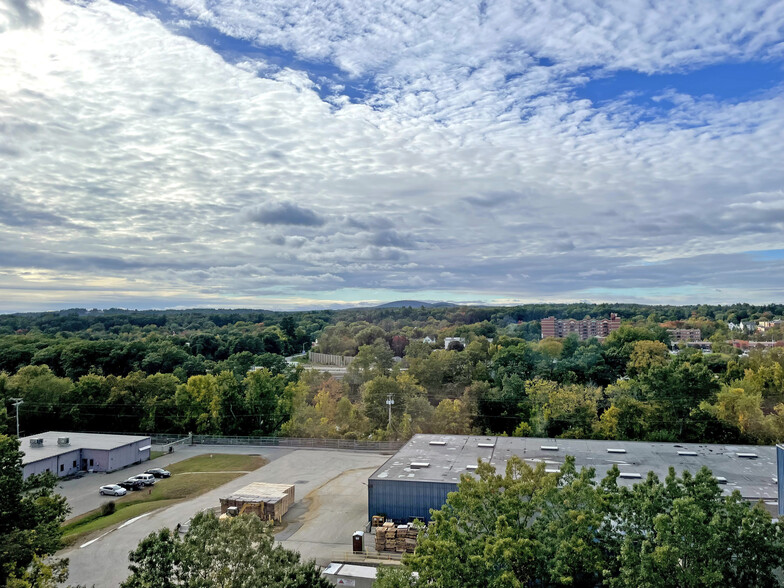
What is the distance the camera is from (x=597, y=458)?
24891 millimetres

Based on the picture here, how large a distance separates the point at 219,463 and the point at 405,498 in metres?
18.8

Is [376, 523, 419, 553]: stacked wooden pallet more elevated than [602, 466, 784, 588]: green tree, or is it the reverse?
[602, 466, 784, 588]: green tree

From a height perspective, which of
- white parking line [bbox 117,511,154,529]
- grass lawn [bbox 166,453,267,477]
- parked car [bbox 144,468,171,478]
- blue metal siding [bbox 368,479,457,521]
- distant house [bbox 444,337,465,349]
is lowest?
grass lawn [bbox 166,453,267,477]

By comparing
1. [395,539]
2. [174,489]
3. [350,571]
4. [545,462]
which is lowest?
[174,489]

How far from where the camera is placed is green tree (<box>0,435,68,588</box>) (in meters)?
13.0

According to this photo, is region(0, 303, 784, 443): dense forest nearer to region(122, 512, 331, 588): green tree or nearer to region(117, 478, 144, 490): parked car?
region(117, 478, 144, 490): parked car

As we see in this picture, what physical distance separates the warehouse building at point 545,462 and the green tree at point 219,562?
464 inches

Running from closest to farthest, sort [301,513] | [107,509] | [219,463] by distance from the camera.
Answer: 1. [301,513]
2. [107,509]
3. [219,463]

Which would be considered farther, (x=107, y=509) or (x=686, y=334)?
(x=686, y=334)

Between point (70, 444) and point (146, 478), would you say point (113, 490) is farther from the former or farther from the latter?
point (70, 444)

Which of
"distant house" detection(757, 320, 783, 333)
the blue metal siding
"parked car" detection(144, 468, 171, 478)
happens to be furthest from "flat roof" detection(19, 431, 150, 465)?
"distant house" detection(757, 320, 783, 333)

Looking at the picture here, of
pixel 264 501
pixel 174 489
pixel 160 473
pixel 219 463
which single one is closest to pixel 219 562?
pixel 264 501

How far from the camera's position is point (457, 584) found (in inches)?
468

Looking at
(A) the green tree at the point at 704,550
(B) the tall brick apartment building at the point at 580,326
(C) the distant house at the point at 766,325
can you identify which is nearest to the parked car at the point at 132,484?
(A) the green tree at the point at 704,550
